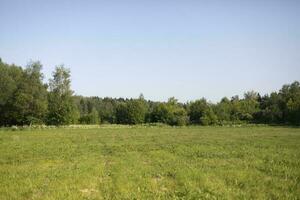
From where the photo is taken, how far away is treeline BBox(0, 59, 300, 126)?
80.4 meters

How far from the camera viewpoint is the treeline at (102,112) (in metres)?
80.4

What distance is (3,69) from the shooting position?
80688 millimetres

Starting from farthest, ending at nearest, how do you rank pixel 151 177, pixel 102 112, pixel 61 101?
pixel 102 112
pixel 61 101
pixel 151 177

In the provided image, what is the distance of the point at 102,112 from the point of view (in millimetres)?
144750

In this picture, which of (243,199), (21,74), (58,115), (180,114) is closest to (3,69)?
(21,74)

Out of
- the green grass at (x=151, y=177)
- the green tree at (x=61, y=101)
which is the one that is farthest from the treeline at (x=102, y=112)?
the green grass at (x=151, y=177)

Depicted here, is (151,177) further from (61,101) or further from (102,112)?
(102,112)

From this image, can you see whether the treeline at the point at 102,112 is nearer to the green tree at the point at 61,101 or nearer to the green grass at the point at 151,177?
the green tree at the point at 61,101

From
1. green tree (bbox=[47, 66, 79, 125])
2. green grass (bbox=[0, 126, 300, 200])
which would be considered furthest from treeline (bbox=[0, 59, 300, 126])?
green grass (bbox=[0, 126, 300, 200])

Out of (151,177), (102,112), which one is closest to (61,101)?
(102,112)

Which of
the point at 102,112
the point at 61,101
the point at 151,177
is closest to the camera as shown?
the point at 151,177

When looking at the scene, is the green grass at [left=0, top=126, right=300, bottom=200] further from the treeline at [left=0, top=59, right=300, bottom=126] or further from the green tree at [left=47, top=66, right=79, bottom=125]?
the green tree at [left=47, top=66, right=79, bottom=125]

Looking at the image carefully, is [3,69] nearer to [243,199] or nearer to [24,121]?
[24,121]

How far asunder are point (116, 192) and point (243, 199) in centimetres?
503
